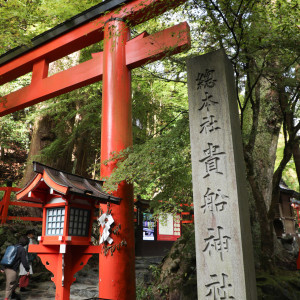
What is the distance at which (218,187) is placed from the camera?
3.52 meters

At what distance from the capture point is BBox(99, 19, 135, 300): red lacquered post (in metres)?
4.97

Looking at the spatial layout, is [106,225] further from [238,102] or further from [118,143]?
[238,102]

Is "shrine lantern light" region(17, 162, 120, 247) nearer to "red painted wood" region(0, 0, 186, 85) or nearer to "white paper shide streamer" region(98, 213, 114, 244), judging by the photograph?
"white paper shide streamer" region(98, 213, 114, 244)

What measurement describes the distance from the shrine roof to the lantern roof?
3.70 meters

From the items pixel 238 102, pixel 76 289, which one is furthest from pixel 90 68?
pixel 76 289

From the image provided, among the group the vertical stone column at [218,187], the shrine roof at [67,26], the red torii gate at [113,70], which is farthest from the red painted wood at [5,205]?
the vertical stone column at [218,187]

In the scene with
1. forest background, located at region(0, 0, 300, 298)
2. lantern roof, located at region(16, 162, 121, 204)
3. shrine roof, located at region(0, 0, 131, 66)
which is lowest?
lantern roof, located at region(16, 162, 121, 204)

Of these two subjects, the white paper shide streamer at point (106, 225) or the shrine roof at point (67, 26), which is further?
the shrine roof at point (67, 26)

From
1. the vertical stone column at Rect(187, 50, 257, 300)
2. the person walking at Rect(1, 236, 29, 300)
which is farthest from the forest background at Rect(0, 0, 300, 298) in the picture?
the person walking at Rect(1, 236, 29, 300)

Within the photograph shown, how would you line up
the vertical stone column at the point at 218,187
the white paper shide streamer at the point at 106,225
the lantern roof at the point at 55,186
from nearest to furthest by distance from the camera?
the vertical stone column at the point at 218,187, the lantern roof at the point at 55,186, the white paper shide streamer at the point at 106,225

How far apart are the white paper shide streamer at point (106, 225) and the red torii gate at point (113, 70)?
164mm

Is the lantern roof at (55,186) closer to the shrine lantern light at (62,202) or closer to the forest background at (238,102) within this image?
the shrine lantern light at (62,202)

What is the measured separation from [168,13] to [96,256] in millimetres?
9096

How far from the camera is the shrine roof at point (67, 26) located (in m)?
6.49
